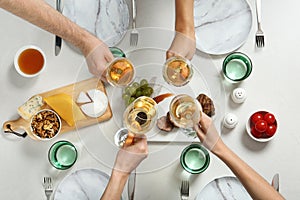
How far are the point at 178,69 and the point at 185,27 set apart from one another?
0.14 meters

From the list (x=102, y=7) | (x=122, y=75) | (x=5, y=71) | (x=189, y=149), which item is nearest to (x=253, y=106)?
(x=189, y=149)

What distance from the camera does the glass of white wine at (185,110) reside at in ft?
3.53

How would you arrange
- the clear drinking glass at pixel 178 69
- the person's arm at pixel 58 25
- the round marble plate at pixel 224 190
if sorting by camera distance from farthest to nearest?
the round marble plate at pixel 224 190 → the clear drinking glass at pixel 178 69 → the person's arm at pixel 58 25

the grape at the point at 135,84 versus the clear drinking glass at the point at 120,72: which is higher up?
the clear drinking glass at the point at 120,72

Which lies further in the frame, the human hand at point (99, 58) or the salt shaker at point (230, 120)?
the salt shaker at point (230, 120)

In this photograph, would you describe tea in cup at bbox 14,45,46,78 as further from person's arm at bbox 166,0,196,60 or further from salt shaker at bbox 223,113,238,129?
salt shaker at bbox 223,113,238,129

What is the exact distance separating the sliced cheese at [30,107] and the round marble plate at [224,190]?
51 centimetres

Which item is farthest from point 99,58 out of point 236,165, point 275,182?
point 275,182

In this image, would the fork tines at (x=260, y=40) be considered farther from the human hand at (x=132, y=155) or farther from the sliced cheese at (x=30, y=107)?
the sliced cheese at (x=30, y=107)

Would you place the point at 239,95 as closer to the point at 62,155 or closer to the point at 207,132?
the point at 207,132

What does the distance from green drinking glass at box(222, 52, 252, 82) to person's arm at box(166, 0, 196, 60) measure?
0.14 meters

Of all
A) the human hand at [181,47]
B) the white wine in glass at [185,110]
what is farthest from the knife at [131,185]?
the human hand at [181,47]

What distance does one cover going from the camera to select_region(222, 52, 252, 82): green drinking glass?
4.20 feet

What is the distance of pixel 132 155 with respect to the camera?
1104mm
